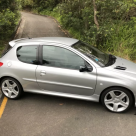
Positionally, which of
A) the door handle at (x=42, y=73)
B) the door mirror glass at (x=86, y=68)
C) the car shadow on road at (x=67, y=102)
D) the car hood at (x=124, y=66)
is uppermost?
the door mirror glass at (x=86, y=68)

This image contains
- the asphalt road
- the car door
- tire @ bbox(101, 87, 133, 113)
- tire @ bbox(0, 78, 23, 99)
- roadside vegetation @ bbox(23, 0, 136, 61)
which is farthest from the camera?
roadside vegetation @ bbox(23, 0, 136, 61)

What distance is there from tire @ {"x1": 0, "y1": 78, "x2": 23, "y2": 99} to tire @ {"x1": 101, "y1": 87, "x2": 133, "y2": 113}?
212 cm

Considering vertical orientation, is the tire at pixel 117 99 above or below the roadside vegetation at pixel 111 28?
below

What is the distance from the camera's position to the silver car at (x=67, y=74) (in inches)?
143

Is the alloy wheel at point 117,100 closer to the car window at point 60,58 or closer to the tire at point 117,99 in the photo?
the tire at point 117,99

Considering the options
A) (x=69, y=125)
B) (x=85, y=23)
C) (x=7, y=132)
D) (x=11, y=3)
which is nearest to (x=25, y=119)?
(x=7, y=132)

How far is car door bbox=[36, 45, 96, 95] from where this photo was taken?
147 inches

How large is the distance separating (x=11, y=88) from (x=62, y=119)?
1648 mm

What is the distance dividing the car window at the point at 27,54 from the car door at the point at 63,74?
24 cm

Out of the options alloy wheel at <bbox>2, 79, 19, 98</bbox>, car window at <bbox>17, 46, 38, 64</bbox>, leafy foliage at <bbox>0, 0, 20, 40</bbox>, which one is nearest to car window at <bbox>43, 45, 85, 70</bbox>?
car window at <bbox>17, 46, 38, 64</bbox>

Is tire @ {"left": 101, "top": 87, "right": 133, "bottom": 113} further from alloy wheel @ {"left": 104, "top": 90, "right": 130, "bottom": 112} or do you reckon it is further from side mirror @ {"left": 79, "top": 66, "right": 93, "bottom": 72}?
side mirror @ {"left": 79, "top": 66, "right": 93, "bottom": 72}

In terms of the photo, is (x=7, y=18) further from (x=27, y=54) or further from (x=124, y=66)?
(x=124, y=66)

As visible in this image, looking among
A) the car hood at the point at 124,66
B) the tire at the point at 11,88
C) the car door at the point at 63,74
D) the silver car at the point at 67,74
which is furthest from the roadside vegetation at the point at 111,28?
the tire at the point at 11,88

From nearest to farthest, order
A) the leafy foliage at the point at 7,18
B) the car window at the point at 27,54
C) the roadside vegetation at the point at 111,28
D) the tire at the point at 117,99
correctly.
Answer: the tire at the point at 117,99, the car window at the point at 27,54, the roadside vegetation at the point at 111,28, the leafy foliage at the point at 7,18
